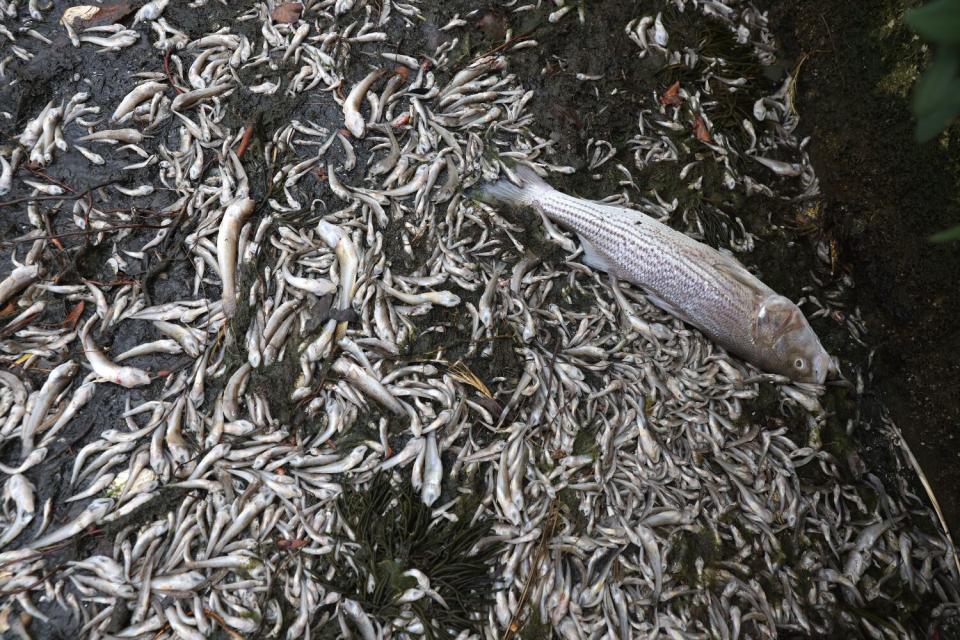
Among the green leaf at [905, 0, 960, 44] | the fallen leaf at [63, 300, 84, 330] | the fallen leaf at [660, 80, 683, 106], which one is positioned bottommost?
the fallen leaf at [63, 300, 84, 330]

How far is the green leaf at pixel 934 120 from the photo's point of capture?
4.75ft

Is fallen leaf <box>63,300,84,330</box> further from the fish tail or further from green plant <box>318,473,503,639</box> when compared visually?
the fish tail

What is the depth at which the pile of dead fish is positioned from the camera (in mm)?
2500

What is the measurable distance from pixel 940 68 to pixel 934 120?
0.12 m

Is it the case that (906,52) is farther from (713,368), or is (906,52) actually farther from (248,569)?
(248,569)

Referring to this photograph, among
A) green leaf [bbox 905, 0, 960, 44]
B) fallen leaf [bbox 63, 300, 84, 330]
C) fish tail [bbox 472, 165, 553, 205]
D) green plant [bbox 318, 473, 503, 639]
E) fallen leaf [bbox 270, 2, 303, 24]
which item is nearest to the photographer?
green leaf [bbox 905, 0, 960, 44]

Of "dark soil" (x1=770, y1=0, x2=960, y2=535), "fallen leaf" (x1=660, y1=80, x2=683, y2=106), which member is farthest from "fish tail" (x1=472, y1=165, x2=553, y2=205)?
"dark soil" (x1=770, y1=0, x2=960, y2=535)

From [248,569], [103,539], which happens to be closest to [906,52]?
[248,569]

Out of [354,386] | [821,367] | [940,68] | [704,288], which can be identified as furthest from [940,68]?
[354,386]

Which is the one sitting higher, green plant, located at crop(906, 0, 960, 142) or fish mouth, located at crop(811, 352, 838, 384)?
green plant, located at crop(906, 0, 960, 142)

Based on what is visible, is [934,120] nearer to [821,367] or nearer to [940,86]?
[940,86]

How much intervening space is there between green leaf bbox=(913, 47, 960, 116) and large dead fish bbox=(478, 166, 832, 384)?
4.86ft

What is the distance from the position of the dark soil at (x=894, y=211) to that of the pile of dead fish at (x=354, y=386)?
20 cm

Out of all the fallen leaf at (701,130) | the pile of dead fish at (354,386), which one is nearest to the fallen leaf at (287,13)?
the pile of dead fish at (354,386)
